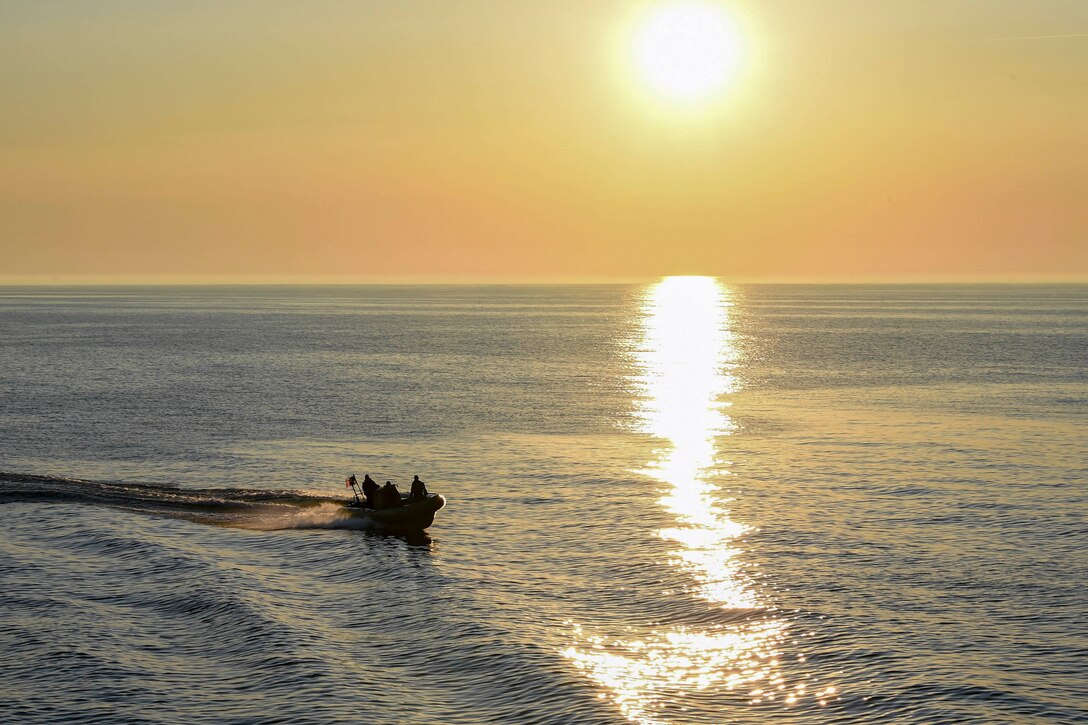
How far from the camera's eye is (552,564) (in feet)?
124

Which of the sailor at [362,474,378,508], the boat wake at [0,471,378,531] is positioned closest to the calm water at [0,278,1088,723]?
the boat wake at [0,471,378,531]

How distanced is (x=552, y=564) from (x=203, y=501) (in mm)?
18518

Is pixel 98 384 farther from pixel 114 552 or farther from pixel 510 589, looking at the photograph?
pixel 510 589

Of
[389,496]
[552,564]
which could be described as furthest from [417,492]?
[552,564]

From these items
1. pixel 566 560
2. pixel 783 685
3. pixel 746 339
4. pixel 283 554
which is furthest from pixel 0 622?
pixel 746 339

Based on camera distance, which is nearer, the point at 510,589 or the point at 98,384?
the point at 510,589

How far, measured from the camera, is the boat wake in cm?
4497

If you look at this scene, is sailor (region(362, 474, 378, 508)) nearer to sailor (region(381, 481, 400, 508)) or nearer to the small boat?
sailor (region(381, 481, 400, 508))

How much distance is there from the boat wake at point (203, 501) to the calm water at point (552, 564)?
0.59ft

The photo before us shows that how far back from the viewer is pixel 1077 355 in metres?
133

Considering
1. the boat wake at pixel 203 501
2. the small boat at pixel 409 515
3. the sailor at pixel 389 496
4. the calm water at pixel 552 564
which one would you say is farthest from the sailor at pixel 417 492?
the boat wake at pixel 203 501

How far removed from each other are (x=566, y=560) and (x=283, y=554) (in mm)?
10608

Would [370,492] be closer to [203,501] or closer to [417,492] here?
[417,492]

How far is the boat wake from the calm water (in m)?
0.18
